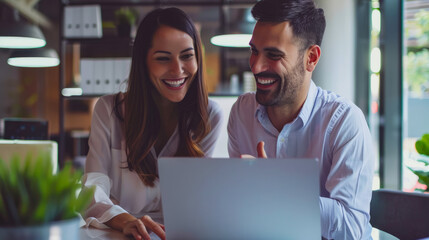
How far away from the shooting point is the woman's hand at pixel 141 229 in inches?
46.9

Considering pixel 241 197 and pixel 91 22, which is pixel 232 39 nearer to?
pixel 91 22

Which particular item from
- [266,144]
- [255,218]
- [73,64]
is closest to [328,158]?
[266,144]

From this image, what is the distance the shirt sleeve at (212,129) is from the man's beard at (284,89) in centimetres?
42

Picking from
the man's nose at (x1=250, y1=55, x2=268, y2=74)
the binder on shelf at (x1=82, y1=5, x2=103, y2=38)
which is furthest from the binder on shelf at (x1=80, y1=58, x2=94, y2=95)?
the man's nose at (x1=250, y1=55, x2=268, y2=74)

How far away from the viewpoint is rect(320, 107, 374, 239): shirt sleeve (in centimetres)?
121

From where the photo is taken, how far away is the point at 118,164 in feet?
5.75

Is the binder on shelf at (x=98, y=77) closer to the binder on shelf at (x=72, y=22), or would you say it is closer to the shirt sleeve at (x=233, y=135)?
the binder on shelf at (x=72, y=22)

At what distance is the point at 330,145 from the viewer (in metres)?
1.46

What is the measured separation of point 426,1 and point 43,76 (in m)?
8.62

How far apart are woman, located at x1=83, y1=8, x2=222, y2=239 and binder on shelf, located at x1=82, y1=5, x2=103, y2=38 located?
111 inches

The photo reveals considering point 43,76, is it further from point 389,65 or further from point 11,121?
point 389,65

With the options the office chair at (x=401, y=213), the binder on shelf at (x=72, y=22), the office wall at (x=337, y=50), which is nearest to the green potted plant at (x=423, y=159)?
the office wall at (x=337, y=50)

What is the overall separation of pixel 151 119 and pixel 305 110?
2.27 feet

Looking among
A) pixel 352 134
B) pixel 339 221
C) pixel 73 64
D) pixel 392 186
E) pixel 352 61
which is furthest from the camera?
pixel 73 64
